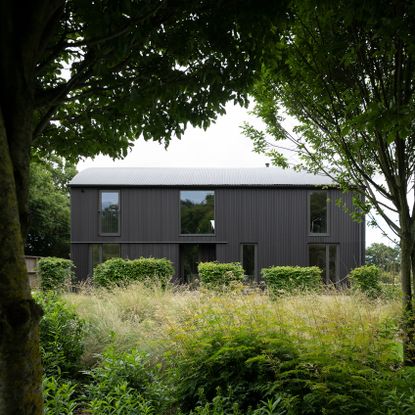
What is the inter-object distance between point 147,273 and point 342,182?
10.3 meters

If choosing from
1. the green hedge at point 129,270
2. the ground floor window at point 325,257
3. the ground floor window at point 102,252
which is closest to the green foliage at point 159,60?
the green hedge at point 129,270

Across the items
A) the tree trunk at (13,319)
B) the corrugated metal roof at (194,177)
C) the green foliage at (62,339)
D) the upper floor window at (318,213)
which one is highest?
the corrugated metal roof at (194,177)

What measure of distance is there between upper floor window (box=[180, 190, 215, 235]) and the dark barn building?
5 centimetres

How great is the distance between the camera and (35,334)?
2.21 m

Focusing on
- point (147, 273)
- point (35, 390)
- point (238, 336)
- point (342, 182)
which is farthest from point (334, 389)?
point (147, 273)

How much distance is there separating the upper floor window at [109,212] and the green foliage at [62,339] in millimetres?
13932

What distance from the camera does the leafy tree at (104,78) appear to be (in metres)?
2.08

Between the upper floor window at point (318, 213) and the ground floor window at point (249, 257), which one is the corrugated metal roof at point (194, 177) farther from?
the ground floor window at point (249, 257)

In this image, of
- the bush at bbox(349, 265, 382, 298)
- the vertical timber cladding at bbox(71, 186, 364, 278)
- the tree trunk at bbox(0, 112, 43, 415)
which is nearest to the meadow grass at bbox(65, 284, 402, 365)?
the tree trunk at bbox(0, 112, 43, 415)

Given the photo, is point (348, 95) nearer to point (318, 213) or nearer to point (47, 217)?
point (318, 213)

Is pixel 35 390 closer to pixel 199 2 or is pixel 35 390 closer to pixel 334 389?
pixel 334 389

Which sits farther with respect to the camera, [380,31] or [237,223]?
[237,223]

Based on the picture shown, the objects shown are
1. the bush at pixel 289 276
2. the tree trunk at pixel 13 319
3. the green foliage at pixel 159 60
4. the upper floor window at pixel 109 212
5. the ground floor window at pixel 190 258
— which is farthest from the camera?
the ground floor window at pixel 190 258

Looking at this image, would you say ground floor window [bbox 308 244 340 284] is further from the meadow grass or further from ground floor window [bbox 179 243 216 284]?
the meadow grass
